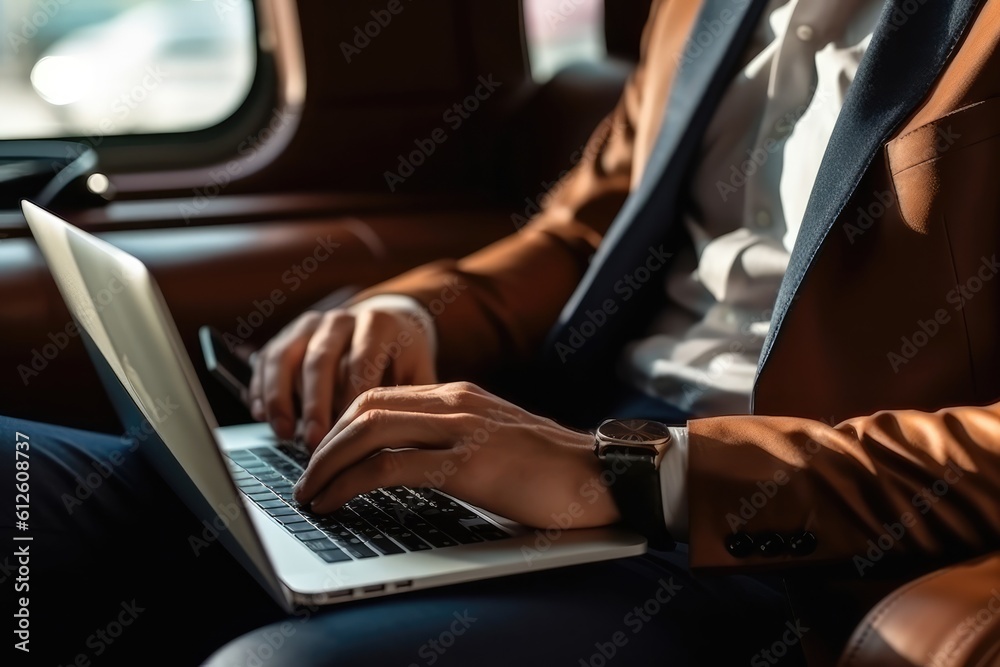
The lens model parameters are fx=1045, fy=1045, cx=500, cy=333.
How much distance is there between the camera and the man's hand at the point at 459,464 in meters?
0.75

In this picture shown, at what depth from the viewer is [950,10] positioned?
2.89 feet

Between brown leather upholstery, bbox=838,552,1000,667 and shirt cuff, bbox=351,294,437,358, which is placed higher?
brown leather upholstery, bbox=838,552,1000,667

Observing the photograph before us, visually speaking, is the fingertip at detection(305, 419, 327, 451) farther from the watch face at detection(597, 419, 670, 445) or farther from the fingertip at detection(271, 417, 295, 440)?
the watch face at detection(597, 419, 670, 445)

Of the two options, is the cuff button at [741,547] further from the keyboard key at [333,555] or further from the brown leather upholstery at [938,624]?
the keyboard key at [333,555]

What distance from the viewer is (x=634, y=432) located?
79cm

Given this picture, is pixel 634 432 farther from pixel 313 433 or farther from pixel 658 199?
pixel 658 199

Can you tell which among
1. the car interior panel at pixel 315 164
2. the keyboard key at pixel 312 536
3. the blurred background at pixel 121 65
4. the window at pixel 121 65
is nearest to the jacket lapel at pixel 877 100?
the keyboard key at pixel 312 536

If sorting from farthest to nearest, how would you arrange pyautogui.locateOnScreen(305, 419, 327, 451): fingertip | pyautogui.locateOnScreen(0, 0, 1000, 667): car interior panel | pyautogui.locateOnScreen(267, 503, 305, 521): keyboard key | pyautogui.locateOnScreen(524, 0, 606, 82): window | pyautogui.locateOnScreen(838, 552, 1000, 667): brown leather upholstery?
pyautogui.locateOnScreen(524, 0, 606, 82): window < pyautogui.locateOnScreen(0, 0, 1000, 667): car interior panel < pyautogui.locateOnScreen(305, 419, 327, 451): fingertip < pyautogui.locateOnScreen(267, 503, 305, 521): keyboard key < pyautogui.locateOnScreen(838, 552, 1000, 667): brown leather upholstery

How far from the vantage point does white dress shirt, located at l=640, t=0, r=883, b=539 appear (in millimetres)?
1074

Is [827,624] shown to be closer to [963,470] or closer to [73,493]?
[963,470]

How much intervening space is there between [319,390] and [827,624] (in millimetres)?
529

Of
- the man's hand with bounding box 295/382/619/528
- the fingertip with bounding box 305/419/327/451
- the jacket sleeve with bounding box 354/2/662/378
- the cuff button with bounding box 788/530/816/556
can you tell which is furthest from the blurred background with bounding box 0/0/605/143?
the cuff button with bounding box 788/530/816/556

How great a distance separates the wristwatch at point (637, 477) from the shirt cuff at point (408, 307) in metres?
0.44

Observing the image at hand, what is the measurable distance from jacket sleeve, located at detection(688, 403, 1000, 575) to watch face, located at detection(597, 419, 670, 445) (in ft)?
0.10
